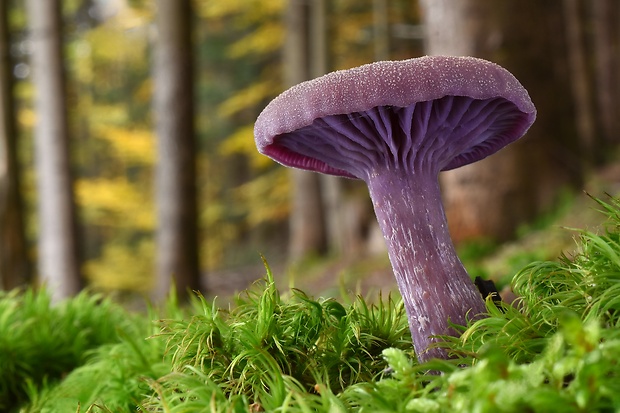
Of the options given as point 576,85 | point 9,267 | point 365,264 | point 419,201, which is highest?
point 576,85

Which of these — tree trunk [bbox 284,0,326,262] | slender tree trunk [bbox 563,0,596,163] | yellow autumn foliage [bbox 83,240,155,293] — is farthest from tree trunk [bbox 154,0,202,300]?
yellow autumn foliage [bbox 83,240,155,293]

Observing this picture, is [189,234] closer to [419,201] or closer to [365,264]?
[365,264]

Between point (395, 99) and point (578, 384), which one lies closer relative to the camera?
point (578, 384)

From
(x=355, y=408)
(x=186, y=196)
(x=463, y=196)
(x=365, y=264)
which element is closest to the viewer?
(x=355, y=408)

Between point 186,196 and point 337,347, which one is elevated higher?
point 186,196

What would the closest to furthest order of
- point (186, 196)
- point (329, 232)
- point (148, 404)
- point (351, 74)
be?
point (351, 74) → point (148, 404) → point (186, 196) → point (329, 232)

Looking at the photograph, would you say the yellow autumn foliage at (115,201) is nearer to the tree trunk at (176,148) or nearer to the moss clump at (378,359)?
the tree trunk at (176,148)

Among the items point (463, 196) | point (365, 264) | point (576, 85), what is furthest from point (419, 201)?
point (576, 85)
